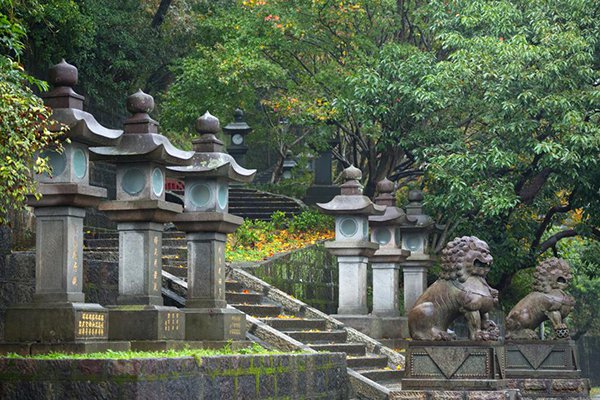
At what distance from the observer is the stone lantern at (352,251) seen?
20594mm

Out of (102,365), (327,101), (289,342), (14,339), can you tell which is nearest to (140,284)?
(14,339)

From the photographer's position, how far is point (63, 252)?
41.7ft

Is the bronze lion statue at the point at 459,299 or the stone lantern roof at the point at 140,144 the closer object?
the stone lantern roof at the point at 140,144

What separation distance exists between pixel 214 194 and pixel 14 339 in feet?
12.8

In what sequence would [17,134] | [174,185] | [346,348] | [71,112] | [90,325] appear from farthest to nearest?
[174,185]
[346,348]
[71,112]
[90,325]
[17,134]

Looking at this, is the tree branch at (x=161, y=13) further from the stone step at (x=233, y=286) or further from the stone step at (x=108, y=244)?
the stone step at (x=233, y=286)

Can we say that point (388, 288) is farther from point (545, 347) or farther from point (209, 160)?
point (209, 160)

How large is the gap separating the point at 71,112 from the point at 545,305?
8508mm

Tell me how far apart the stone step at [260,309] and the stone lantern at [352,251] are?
1.86 m

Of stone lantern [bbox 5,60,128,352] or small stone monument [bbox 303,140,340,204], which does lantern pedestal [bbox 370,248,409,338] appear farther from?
stone lantern [bbox 5,60,128,352]

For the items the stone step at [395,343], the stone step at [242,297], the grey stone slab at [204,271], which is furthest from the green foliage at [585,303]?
the grey stone slab at [204,271]

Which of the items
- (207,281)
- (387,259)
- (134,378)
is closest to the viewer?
(134,378)

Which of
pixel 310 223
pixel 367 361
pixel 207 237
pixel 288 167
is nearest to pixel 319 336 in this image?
pixel 367 361

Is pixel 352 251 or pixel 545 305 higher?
pixel 352 251
